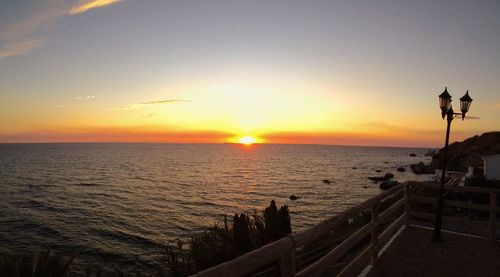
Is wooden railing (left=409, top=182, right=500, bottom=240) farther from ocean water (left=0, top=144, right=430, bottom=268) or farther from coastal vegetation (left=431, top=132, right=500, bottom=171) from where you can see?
coastal vegetation (left=431, top=132, right=500, bottom=171)

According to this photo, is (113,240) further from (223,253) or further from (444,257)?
(444,257)

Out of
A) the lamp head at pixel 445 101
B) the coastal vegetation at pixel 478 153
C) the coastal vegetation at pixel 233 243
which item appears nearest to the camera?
the coastal vegetation at pixel 233 243

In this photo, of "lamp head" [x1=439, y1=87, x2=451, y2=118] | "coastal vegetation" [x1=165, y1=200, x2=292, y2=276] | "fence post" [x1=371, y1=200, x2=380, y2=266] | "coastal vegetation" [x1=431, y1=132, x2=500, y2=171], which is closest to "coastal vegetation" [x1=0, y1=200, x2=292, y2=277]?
"coastal vegetation" [x1=165, y1=200, x2=292, y2=276]

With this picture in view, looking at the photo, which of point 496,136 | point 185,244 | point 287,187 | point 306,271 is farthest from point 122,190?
point 496,136

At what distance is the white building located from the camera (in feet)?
91.3

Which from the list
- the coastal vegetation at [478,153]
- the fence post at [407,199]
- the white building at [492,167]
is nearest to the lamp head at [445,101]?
the fence post at [407,199]

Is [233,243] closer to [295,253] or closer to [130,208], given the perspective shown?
[295,253]

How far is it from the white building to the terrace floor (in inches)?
909

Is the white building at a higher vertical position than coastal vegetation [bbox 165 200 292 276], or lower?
higher

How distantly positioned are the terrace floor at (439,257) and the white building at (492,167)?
75.7 ft

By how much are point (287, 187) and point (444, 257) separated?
4959cm

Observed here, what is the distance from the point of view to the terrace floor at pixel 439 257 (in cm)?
684

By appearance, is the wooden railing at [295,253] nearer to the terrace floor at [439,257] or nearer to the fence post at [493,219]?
the terrace floor at [439,257]

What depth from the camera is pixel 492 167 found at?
28.3m
